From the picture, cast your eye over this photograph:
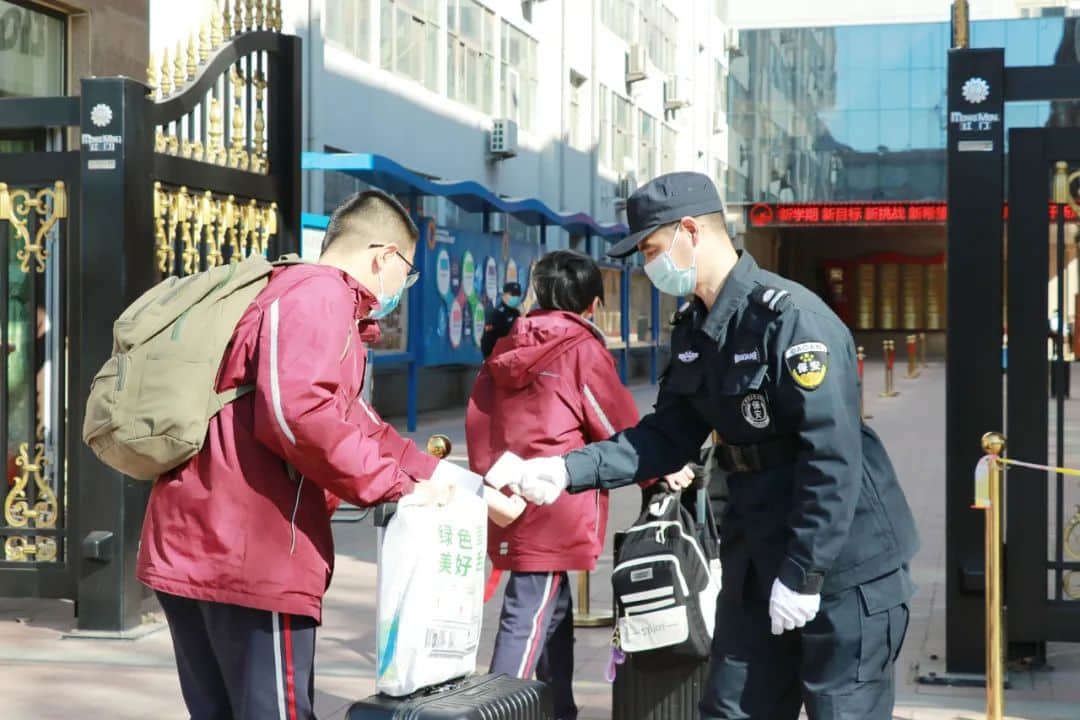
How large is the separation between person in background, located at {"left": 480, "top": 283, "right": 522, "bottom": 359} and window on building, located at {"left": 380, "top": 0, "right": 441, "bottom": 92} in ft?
27.2

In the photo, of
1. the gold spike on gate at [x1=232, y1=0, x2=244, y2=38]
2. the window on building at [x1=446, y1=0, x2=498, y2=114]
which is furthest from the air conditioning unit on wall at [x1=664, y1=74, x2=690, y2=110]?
the gold spike on gate at [x1=232, y1=0, x2=244, y2=38]

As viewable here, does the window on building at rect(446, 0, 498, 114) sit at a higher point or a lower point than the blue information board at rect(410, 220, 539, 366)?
higher

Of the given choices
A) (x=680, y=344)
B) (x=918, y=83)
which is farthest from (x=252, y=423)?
(x=918, y=83)

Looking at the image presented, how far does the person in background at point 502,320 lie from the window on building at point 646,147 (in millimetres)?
23409

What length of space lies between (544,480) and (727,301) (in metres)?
0.72

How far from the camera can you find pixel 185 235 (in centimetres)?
744

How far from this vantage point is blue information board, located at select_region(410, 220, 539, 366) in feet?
60.4

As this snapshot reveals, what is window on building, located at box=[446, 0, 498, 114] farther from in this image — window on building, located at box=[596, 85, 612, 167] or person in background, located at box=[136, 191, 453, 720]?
person in background, located at box=[136, 191, 453, 720]

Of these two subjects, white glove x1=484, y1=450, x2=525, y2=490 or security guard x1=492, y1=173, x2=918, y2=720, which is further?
white glove x1=484, y1=450, x2=525, y2=490

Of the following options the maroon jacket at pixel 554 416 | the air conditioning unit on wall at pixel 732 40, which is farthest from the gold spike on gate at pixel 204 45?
Answer: the air conditioning unit on wall at pixel 732 40

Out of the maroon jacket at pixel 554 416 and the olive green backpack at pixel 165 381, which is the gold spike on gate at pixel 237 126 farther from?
the olive green backpack at pixel 165 381

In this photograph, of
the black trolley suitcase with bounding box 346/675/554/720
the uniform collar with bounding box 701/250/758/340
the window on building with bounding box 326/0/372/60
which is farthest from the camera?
the window on building with bounding box 326/0/372/60

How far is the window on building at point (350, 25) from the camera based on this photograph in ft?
64.3

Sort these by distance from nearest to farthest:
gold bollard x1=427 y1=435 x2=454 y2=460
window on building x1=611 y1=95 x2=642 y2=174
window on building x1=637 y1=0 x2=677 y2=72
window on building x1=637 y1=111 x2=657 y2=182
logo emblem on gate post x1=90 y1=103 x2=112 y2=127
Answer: gold bollard x1=427 y1=435 x2=454 y2=460 < logo emblem on gate post x1=90 y1=103 x2=112 y2=127 < window on building x1=611 y1=95 x2=642 y2=174 < window on building x1=637 y1=0 x2=677 y2=72 < window on building x1=637 y1=111 x2=657 y2=182
